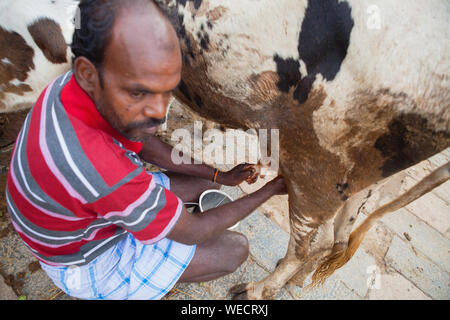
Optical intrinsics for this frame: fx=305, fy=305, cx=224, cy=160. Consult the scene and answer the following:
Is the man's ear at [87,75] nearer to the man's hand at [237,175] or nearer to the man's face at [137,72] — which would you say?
the man's face at [137,72]

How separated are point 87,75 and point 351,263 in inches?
95.3

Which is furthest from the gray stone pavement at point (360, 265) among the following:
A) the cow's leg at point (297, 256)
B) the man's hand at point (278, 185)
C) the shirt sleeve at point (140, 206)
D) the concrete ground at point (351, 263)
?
the shirt sleeve at point (140, 206)

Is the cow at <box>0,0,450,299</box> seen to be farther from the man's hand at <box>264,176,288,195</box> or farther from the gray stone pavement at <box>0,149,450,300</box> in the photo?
the gray stone pavement at <box>0,149,450,300</box>

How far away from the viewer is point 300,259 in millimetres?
2039

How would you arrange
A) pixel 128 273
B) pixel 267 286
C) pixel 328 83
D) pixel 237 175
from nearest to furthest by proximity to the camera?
1. pixel 328 83
2. pixel 128 273
3. pixel 237 175
4. pixel 267 286

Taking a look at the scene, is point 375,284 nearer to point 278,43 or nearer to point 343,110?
point 343,110

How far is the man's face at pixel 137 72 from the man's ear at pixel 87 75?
0.07 feet

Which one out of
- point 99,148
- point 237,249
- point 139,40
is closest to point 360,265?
point 237,249

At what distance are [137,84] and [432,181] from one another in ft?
4.55

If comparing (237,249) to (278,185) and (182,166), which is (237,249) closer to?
(278,185)

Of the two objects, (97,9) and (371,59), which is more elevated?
(97,9)

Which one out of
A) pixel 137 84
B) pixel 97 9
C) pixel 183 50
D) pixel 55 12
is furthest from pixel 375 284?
pixel 55 12

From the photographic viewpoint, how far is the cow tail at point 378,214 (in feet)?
4.66

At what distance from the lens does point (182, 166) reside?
2.05 metres
